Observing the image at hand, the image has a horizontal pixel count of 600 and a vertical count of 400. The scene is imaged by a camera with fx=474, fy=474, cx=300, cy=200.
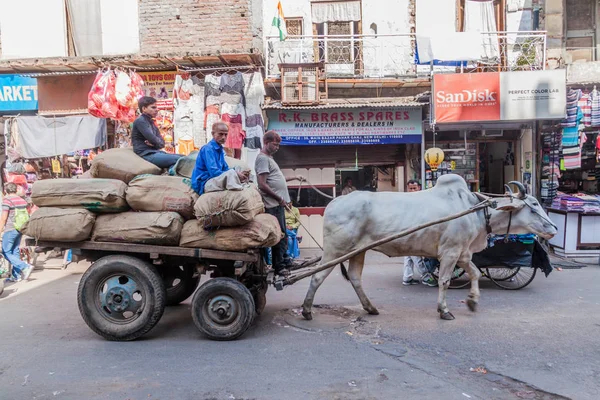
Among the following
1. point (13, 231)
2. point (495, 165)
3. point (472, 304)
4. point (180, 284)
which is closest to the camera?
point (472, 304)

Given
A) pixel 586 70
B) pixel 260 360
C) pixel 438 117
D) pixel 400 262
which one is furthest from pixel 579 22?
pixel 260 360

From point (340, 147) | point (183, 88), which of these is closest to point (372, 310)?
point (340, 147)

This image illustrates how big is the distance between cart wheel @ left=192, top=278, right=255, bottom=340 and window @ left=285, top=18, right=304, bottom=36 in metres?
9.03

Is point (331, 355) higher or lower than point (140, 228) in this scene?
lower

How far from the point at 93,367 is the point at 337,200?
330cm

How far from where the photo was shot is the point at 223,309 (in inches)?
205

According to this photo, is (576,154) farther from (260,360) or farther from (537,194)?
(260,360)

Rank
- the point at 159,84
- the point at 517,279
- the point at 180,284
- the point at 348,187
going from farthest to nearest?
the point at 348,187 → the point at 159,84 → the point at 517,279 → the point at 180,284

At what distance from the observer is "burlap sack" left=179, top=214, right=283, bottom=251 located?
509 centimetres

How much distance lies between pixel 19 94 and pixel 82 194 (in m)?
7.69

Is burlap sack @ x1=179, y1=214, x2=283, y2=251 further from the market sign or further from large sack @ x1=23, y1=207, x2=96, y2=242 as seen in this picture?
the market sign

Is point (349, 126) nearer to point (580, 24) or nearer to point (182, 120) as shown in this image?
point (182, 120)

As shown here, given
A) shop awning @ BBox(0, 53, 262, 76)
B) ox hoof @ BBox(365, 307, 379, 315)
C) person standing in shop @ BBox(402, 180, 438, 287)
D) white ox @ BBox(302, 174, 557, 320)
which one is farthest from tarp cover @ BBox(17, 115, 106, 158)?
ox hoof @ BBox(365, 307, 379, 315)

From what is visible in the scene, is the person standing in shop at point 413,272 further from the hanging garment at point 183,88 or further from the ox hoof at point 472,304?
the hanging garment at point 183,88
